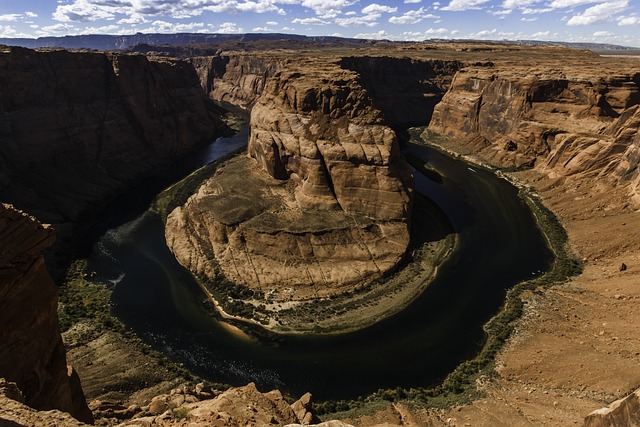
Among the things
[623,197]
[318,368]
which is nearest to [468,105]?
[623,197]

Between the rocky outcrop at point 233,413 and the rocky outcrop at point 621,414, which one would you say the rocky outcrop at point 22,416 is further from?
the rocky outcrop at point 621,414

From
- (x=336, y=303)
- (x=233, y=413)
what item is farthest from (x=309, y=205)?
(x=233, y=413)

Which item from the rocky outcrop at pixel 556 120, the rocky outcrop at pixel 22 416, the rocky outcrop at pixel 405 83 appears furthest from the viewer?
the rocky outcrop at pixel 405 83

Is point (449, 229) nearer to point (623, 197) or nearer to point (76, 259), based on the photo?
point (623, 197)

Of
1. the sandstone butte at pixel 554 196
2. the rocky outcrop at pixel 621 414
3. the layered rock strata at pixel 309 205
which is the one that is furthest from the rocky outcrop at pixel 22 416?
the layered rock strata at pixel 309 205

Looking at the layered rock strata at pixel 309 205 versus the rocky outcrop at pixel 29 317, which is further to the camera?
the layered rock strata at pixel 309 205

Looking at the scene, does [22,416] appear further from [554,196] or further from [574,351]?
[554,196]

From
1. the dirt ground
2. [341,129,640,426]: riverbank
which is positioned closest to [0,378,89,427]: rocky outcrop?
[341,129,640,426]: riverbank
